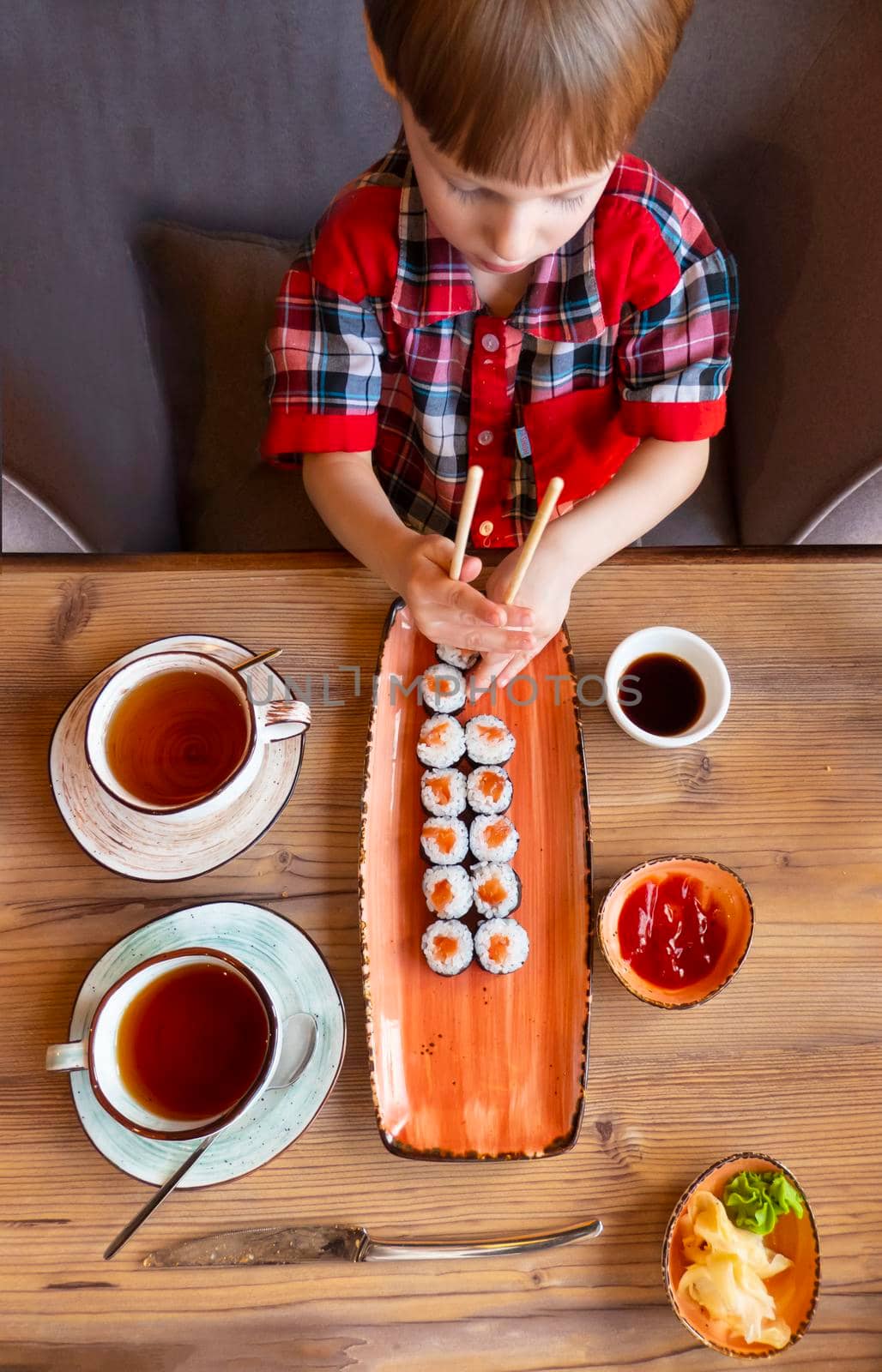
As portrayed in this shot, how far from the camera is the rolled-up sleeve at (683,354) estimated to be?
3.11 ft

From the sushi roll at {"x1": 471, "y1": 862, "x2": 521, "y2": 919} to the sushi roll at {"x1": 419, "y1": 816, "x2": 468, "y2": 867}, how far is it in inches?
1.1

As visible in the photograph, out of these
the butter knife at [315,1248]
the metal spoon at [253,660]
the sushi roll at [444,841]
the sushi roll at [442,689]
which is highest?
the metal spoon at [253,660]

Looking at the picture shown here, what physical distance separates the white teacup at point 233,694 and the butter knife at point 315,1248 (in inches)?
16.3

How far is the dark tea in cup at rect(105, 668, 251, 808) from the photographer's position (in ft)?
2.73

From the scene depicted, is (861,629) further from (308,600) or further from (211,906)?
(211,906)

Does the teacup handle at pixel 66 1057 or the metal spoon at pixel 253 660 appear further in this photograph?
the metal spoon at pixel 253 660

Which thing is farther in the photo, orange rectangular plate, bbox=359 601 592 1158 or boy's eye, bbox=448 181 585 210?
orange rectangular plate, bbox=359 601 592 1158

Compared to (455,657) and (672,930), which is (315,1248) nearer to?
(672,930)

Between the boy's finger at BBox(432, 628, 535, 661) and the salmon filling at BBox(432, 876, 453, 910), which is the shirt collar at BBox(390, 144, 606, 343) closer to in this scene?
the boy's finger at BBox(432, 628, 535, 661)

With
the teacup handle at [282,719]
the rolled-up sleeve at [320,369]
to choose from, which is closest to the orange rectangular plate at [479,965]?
the teacup handle at [282,719]

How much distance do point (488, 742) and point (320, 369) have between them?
0.49 metres

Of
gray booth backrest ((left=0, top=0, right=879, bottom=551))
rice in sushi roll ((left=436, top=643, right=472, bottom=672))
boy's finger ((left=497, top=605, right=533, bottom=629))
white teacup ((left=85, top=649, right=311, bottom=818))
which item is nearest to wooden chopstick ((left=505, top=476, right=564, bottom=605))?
boy's finger ((left=497, top=605, right=533, bottom=629))

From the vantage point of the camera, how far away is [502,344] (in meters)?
1.00

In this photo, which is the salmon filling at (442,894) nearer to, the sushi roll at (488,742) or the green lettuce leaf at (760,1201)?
the sushi roll at (488,742)
